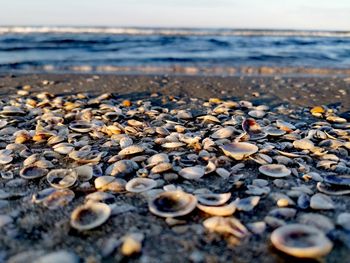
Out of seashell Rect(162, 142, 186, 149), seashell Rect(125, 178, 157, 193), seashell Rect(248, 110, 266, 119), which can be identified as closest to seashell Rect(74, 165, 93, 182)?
seashell Rect(125, 178, 157, 193)

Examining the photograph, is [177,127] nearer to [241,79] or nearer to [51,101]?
[51,101]

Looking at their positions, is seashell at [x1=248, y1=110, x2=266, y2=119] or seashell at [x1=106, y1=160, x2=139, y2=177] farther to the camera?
seashell at [x1=248, y1=110, x2=266, y2=119]

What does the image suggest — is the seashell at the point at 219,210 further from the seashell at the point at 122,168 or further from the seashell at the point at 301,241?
the seashell at the point at 122,168

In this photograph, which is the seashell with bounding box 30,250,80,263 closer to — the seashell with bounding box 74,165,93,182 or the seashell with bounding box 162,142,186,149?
the seashell with bounding box 74,165,93,182

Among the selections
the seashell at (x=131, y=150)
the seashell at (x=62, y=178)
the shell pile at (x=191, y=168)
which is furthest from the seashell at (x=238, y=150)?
the seashell at (x=62, y=178)

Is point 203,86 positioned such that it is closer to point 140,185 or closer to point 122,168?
point 122,168

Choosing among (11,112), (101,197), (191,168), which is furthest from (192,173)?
(11,112)

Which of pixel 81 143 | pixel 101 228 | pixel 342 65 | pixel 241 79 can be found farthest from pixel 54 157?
pixel 342 65
